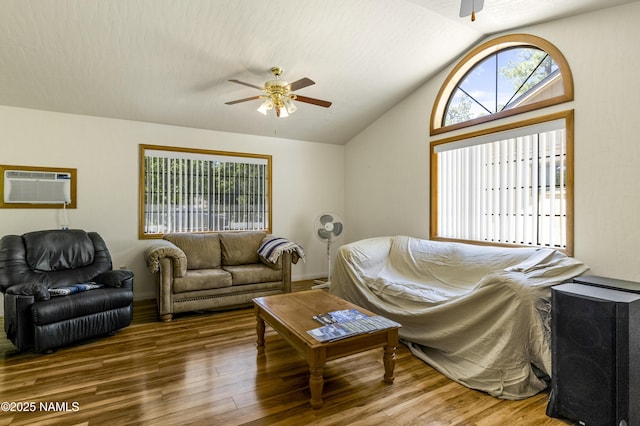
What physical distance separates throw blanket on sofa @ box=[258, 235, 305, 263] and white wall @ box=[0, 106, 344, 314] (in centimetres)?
84

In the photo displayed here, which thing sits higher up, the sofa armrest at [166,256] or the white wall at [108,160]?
the white wall at [108,160]

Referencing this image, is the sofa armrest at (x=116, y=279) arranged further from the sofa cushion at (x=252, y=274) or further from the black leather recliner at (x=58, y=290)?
the sofa cushion at (x=252, y=274)

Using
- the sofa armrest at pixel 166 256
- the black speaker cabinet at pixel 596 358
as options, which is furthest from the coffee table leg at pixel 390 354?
the sofa armrest at pixel 166 256

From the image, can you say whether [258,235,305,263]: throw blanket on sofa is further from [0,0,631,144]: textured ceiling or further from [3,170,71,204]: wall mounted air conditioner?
[3,170,71,204]: wall mounted air conditioner

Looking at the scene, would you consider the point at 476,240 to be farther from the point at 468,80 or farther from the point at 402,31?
the point at 402,31

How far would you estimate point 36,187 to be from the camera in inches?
145

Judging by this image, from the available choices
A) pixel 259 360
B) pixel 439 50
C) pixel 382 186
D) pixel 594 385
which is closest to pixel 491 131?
pixel 439 50

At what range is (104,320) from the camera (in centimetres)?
295

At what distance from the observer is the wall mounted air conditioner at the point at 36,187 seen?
3.60 m

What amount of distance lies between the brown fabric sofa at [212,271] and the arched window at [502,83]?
2.75 metres

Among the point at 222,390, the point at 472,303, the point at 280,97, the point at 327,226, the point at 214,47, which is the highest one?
the point at 214,47

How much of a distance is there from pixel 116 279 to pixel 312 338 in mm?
2213

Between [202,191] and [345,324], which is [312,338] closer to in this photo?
[345,324]

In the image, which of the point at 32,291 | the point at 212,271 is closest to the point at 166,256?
the point at 212,271
